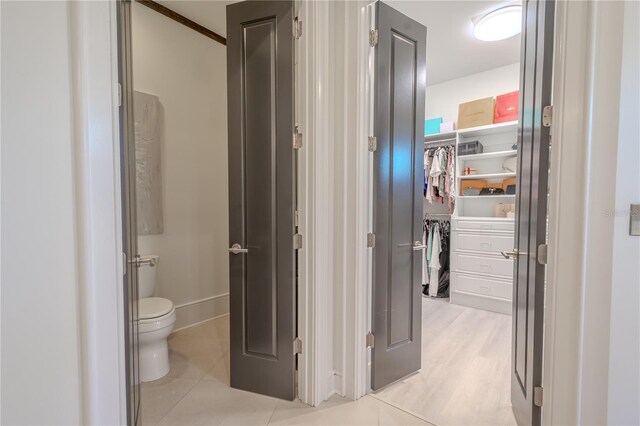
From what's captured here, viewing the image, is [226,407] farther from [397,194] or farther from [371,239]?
[397,194]

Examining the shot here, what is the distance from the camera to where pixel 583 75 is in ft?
3.09

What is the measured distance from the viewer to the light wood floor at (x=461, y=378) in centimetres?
157

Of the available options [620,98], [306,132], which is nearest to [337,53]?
[306,132]

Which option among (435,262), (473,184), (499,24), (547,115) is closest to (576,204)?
(547,115)

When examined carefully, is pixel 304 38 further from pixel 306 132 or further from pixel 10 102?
pixel 10 102

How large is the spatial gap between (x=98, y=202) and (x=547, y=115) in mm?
1571

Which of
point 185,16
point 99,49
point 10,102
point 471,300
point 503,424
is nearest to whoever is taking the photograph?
point 10,102

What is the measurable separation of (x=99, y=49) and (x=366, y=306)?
5.33 feet

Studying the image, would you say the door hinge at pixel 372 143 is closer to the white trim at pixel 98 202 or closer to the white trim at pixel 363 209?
the white trim at pixel 363 209

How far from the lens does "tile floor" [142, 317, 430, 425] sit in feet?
4.89

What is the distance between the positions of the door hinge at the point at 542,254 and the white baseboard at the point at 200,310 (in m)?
2.71

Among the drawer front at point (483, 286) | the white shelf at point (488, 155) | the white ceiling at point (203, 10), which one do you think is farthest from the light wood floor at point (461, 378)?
the white ceiling at point (203, 10)

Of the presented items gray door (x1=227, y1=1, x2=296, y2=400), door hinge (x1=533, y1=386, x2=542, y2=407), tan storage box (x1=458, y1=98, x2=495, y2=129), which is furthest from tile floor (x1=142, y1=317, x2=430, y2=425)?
tan storage box (x1=458, y1=98, x2=495, y2=129)

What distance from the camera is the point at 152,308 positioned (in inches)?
74.9
